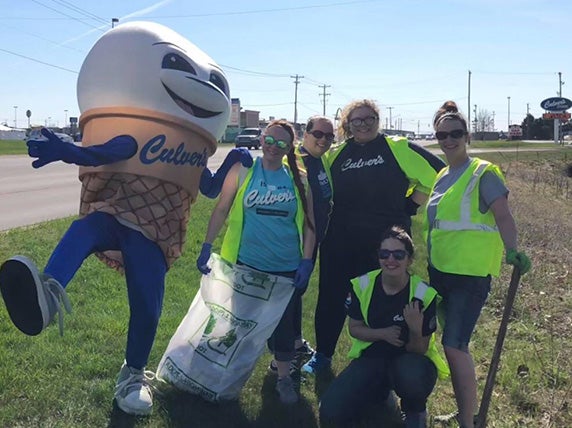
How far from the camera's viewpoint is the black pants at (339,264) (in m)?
4.53

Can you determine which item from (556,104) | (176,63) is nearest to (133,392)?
(176,63)

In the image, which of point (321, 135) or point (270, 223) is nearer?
point (270, 223)

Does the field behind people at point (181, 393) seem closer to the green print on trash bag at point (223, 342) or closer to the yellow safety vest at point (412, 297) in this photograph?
the green print on trash bag at point (223, 342)

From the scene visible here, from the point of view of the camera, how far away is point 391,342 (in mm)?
3727

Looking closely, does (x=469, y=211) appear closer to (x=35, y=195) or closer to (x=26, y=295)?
(x=26, y=295)

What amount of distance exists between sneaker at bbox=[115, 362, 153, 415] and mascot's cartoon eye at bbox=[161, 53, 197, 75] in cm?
177

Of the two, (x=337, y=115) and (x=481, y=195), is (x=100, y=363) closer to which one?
(x=337, y=115)

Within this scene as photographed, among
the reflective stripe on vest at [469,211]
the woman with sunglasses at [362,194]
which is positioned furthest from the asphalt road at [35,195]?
the reflective stripe on vest at [469,211]

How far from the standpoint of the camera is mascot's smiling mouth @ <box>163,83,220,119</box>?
12.7 feet

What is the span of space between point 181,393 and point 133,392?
0.43 meters

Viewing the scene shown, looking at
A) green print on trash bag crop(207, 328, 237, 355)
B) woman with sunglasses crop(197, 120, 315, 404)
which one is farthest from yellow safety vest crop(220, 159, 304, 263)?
green print on trash bag crop(207, 328, 237, 355)

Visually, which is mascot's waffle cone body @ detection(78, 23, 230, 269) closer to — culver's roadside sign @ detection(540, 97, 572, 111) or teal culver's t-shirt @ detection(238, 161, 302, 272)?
teal culver's t-shirt @ detection(238, 161, 302, 272)

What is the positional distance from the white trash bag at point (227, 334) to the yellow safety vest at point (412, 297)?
483 millimetres

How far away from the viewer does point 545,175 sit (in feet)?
81.9
